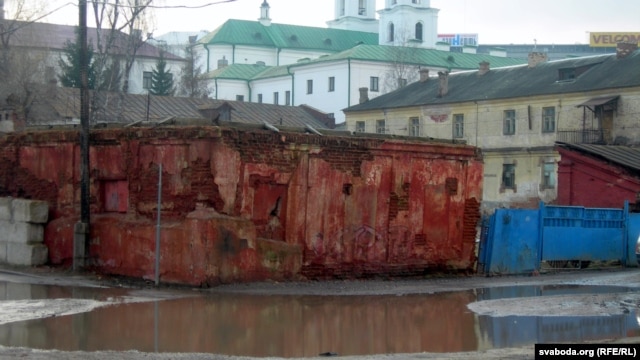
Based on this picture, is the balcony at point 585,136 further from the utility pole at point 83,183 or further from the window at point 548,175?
the utility pole at point 83,183

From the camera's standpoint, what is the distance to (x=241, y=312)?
16516mm

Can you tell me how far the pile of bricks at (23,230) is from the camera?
2245cm

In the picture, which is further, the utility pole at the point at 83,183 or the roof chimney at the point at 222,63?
the roof chimney at the point at 222,63

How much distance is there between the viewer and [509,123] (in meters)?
58.8

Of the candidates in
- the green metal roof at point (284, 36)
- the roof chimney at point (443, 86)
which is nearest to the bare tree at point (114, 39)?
the roof chimney at point (443, 86)

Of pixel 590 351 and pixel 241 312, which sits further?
pixel 241 312

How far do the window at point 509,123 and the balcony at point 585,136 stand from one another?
321 centimetres

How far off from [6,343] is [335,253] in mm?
10043

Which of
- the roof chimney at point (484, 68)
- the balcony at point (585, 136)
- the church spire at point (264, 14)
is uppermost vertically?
the church spire at point (264, 14)

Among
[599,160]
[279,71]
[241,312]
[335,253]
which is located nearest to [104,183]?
[335,253]

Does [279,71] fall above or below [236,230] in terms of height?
above

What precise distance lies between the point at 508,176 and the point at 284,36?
231 ft

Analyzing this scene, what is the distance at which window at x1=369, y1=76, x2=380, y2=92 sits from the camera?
9619 cm

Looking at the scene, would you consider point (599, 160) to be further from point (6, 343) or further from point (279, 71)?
point (279, 71)
